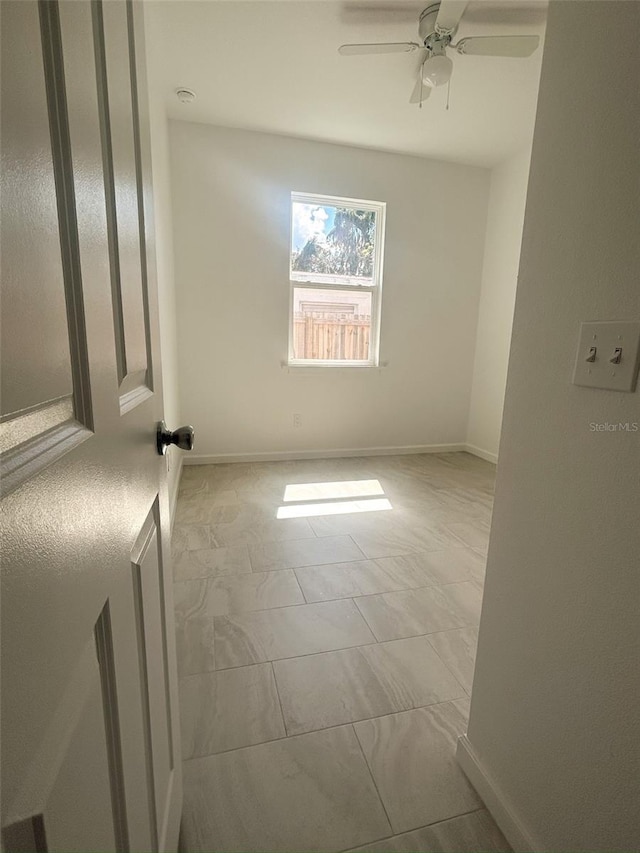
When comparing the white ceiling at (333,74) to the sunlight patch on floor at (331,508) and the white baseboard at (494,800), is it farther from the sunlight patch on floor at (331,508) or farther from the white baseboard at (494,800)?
the white baseboard at (494,800)

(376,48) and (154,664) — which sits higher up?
(376,48)

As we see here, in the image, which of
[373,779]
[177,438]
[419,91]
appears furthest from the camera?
[419,91]

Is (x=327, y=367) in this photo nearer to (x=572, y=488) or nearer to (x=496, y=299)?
(x=496, y=299)

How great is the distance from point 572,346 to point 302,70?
271 centimetres

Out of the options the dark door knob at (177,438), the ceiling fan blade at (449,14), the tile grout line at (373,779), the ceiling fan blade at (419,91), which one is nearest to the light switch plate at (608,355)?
the dark door knob at (177,438)

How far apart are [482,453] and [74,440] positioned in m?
4.20

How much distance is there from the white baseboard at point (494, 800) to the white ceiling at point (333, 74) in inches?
125

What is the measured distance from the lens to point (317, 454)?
390 cm

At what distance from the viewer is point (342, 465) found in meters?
3.72

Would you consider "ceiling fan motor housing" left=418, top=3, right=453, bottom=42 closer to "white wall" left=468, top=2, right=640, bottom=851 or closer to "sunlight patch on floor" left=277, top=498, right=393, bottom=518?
"white wall" left=468, top=2, right=640, bottom=851

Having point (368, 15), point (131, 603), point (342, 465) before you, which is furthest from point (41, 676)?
point (342, 465)

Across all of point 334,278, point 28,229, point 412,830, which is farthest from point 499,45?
point 412,830

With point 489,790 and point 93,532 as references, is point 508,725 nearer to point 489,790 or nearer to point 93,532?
point 489,790

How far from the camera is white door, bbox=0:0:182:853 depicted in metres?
0.27
